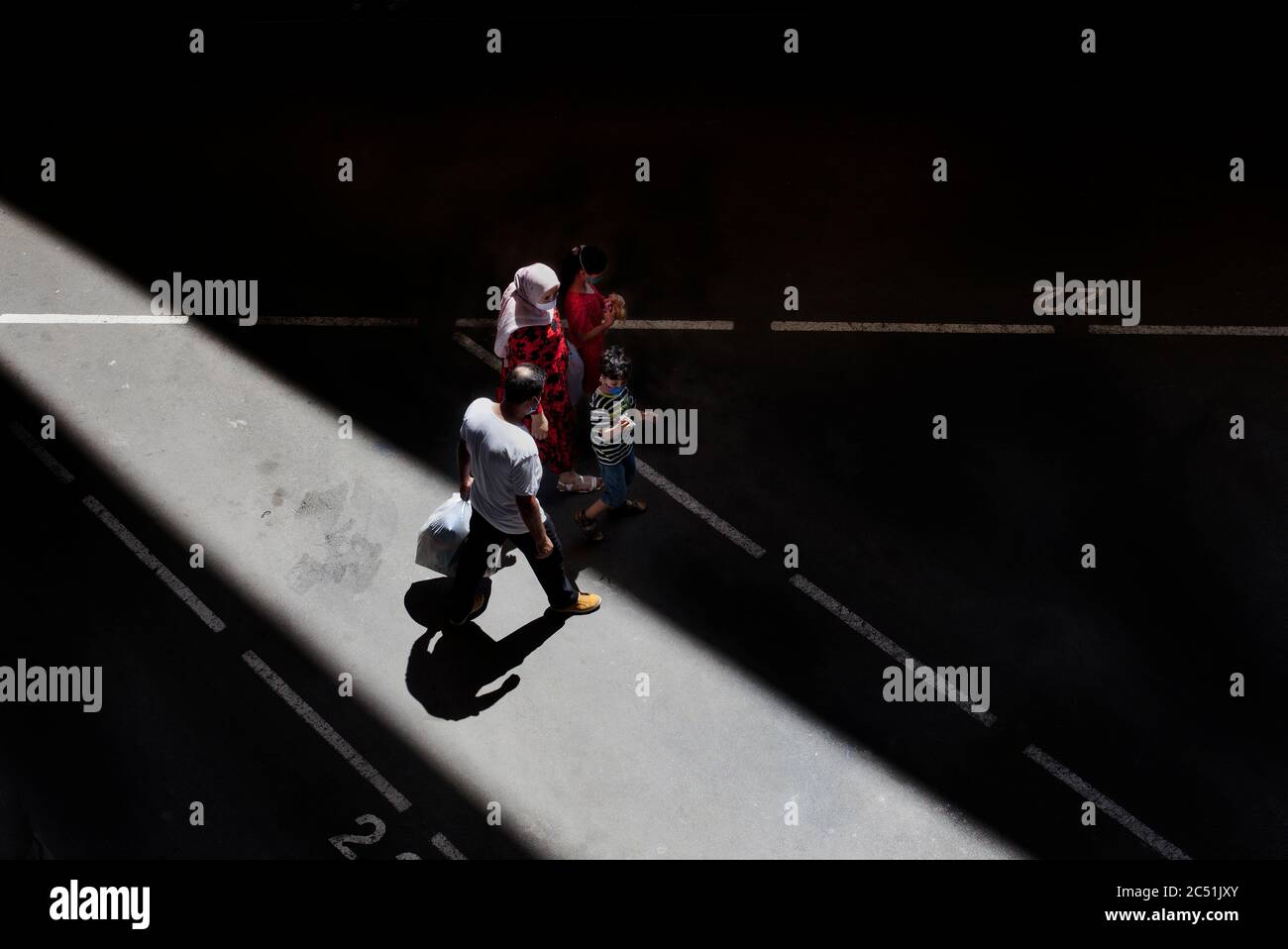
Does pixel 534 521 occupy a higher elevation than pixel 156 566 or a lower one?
higher

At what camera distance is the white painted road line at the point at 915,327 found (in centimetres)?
1089

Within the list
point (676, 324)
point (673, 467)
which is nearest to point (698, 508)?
point (673, 467)

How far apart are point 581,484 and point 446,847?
311cm

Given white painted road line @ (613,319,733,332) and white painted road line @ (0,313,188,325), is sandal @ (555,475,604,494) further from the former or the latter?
white painted road line @ (0,313,188,325)

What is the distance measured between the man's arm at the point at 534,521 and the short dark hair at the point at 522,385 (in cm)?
68

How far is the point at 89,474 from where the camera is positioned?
10.2m

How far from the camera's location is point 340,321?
1102 centimetres

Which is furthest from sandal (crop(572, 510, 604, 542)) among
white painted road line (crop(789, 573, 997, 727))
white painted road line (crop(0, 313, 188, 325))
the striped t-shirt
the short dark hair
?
white painted road line (crop(0, 313, 188, 325))

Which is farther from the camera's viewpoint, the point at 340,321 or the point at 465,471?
the point at 340,321

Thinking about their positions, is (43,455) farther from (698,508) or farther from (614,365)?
(698,508)

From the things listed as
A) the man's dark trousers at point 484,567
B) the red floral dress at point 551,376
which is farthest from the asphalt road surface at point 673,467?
the red floral dress at point 551,376

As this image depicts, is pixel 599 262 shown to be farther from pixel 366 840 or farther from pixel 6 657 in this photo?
pixel 6 657

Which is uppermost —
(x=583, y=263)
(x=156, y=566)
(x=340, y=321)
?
(x=583, y=263)

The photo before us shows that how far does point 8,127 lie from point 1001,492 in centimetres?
1064
